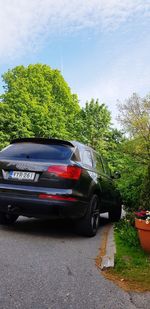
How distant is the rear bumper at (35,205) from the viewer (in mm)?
6141

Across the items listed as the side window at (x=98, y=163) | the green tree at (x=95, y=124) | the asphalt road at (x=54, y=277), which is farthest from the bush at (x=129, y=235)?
the green tree at (x=95, y=124)

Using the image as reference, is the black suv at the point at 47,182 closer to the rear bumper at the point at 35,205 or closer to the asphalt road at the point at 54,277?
the rear bumper at the point at 35,205

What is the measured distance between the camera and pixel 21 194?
20.6 feet

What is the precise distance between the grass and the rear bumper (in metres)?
1.00

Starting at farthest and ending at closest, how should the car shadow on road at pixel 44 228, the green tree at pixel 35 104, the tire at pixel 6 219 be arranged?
1. the green tree at pixel 35 104
2. the tire at pixel 6 219
3. the car shadow on road at pixel 44 228

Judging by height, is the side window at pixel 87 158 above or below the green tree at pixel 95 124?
below

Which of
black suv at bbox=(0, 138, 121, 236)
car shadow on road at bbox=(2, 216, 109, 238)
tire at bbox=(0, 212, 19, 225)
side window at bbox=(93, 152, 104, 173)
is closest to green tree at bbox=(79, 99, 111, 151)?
side window at bbox=(93, 152, 104, 173)

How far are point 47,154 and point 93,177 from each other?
3.94ft

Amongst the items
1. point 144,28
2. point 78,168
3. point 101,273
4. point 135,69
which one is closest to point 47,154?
point 78,168

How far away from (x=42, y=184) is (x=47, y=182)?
93 millimetres

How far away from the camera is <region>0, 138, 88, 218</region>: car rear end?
6.18 m

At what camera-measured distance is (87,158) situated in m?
7.42

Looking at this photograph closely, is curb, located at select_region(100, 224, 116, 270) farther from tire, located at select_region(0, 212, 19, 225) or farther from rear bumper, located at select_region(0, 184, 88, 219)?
tire, located at select_region(0, 212, 19, 225)

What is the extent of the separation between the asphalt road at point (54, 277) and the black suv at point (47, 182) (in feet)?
1.61
